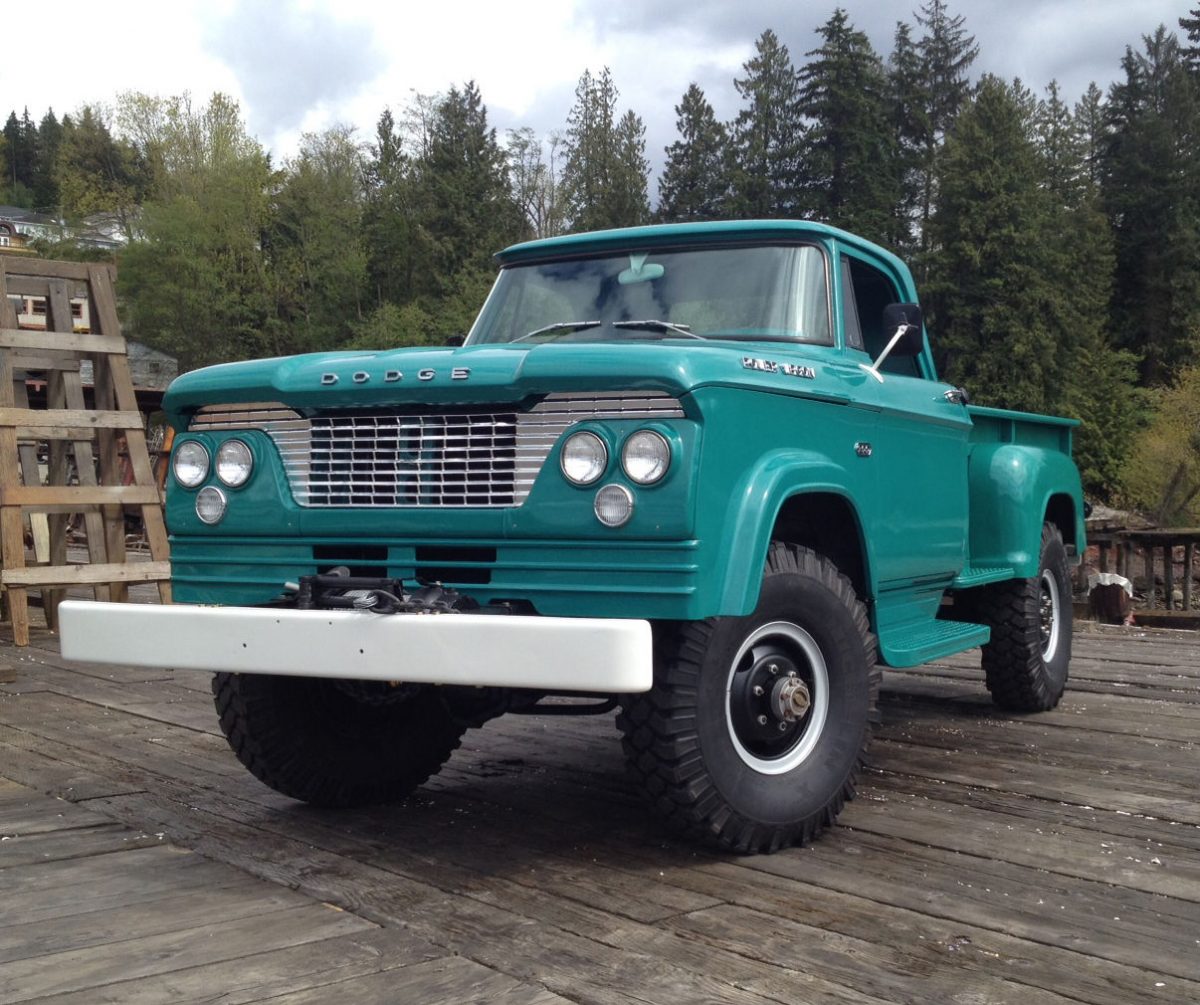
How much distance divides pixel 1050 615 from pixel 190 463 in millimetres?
4163

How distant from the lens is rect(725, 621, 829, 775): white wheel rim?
3.69m

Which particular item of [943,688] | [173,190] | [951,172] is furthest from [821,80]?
[943,688]

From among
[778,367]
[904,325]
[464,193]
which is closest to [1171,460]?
[464,193]

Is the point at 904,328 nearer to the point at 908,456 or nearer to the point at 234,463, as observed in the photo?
Result: the point at 908,456

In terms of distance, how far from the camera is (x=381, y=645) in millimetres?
3350

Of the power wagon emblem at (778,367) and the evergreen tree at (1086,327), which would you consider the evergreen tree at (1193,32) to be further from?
the power wagon emblem at (778,367)

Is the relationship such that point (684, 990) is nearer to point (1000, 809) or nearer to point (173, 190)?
point (1000, 809)

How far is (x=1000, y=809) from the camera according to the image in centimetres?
437

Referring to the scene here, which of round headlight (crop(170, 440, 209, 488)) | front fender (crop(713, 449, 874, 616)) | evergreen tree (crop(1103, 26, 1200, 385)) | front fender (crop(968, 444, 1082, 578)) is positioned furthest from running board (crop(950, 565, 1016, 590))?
evergreen tree (crop(1103, 26, 1200, 385))

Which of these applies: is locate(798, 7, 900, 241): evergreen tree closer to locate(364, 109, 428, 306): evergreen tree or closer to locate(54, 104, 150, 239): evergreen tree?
locate(364, 109, 428, 306): evergreen tree

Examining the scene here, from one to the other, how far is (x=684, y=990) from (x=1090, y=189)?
65043mm

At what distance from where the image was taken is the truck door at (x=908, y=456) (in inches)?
180

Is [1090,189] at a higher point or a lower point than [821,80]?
lower

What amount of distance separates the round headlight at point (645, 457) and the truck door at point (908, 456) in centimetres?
123
